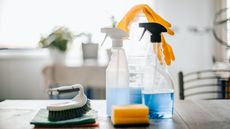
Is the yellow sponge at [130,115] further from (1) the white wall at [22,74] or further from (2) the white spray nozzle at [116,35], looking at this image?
(1) the white wall at [22,74]

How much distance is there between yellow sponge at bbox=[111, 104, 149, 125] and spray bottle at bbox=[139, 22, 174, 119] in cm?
8

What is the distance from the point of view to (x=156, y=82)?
2.79 feet

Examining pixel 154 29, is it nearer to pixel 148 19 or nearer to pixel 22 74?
pixel 148 19

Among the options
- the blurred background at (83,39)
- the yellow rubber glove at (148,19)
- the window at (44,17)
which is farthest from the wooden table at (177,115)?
the window at (44,17)

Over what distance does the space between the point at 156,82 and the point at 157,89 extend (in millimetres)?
20

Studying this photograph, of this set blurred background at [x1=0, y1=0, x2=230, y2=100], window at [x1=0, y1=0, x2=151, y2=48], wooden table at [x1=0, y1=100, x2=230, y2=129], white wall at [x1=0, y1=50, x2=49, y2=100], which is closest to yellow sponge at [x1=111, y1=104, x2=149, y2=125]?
wooden table at [x1=0, y1=100, x2=230, y2=129]

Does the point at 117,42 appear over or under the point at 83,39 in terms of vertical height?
under

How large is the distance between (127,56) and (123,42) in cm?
5

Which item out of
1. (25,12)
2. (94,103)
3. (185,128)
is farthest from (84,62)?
(185,128)

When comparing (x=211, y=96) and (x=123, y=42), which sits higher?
(x=123, y=42)

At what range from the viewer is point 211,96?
2.85 m

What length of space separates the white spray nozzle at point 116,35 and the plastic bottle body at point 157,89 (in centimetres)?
10

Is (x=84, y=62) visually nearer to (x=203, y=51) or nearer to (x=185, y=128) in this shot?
(x=203, y=51)

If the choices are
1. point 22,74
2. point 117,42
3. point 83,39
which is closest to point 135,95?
point 117,42
